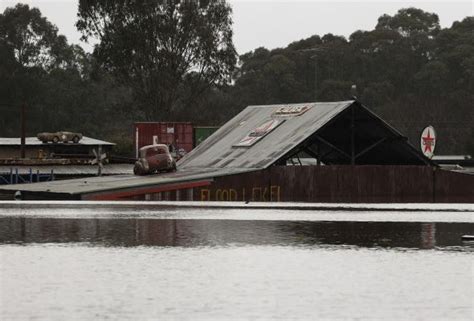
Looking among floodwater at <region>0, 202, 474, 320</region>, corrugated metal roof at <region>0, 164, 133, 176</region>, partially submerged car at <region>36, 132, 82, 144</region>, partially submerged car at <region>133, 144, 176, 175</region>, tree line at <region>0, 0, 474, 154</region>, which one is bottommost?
floodwater at <region>0, 202, 474, 320</region>

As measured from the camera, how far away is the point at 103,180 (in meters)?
50.0

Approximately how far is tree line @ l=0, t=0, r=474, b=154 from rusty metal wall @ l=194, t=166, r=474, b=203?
49288mm

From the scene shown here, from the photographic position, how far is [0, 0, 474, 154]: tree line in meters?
101

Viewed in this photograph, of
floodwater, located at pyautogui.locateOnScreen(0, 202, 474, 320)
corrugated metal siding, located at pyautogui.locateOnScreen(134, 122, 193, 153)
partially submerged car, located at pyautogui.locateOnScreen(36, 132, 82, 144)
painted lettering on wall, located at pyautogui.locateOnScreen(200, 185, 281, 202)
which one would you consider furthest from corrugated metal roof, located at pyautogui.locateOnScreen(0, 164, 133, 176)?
floodwater, located at pyautogui.locateOnScreen(0, 202, 474, 320)

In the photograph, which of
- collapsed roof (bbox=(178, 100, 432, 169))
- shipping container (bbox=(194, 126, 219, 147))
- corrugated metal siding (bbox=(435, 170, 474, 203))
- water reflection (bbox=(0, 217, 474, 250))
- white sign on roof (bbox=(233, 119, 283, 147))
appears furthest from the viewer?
shipping container (bbox=(194, 126, 219, 147))

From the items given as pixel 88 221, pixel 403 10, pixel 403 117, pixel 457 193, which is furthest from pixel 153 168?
pixel 403 10

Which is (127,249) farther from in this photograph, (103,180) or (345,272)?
(103,180)

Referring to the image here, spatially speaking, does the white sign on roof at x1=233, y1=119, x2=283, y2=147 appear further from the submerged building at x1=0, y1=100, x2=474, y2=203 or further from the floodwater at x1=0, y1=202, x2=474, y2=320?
the floodwater at x1=0, y1=202, x2=474, y2=320

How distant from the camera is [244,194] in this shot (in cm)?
4706

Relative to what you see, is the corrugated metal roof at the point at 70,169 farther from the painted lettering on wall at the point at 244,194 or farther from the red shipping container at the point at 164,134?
the painted lettering on wall at the point at 244,194

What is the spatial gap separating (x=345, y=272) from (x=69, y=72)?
12770 cm

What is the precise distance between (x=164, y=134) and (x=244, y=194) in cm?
3316

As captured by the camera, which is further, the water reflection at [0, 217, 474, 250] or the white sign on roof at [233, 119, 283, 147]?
the white sign on roof at [233, 119, 283, 147]

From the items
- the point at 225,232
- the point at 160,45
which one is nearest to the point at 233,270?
the point at 225,232
